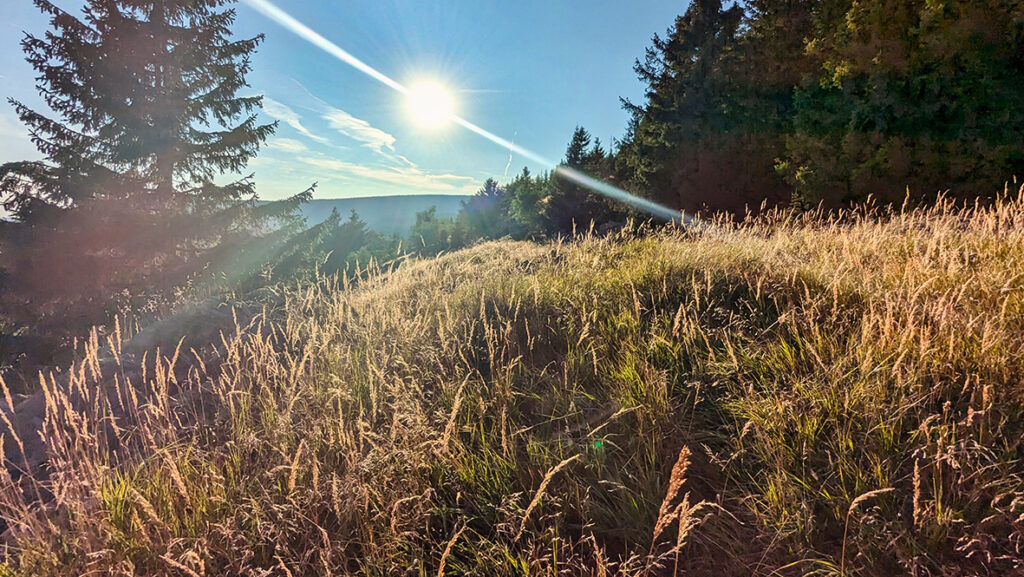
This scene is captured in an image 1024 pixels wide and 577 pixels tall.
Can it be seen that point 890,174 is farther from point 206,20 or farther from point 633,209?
point 206,20

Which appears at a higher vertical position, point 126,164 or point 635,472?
point 126,164

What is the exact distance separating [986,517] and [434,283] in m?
5.20

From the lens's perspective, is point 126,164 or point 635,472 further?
point 126,164

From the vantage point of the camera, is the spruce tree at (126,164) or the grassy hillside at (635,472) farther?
the spruce tree at (126,164)

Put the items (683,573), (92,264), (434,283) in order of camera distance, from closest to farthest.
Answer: (683,573) → (434,283) → (92,264)

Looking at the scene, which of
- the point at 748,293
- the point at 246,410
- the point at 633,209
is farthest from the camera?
the point at 633,209

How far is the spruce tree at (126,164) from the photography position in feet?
35.8

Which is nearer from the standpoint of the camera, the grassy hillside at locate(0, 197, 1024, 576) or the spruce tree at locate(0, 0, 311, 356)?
the grassy hillside at locate(0, 197, 1024, 576)

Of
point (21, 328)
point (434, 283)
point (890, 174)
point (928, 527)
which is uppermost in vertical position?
point (890, 174)

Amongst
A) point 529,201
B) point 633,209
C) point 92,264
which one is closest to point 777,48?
point 633,209

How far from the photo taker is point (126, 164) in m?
12.0

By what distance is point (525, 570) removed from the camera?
1.43 m

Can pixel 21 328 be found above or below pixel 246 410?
below

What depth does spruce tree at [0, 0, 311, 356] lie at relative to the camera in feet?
35.8
